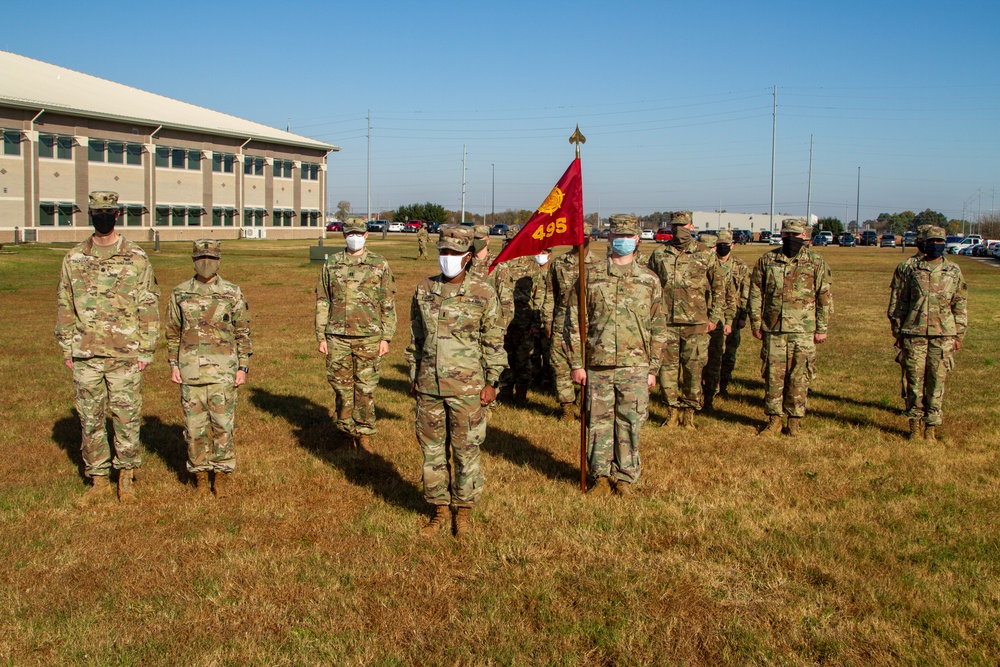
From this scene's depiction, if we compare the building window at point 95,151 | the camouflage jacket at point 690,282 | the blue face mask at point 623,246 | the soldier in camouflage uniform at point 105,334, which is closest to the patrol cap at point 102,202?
the soldier in camouflage uniform at point 105,334

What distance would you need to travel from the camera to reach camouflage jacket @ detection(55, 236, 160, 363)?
23.3ft

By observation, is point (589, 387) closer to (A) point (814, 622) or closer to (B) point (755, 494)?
(B) point (755, 494)

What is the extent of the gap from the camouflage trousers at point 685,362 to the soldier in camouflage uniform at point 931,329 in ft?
7.71

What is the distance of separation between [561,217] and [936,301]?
5.05 m

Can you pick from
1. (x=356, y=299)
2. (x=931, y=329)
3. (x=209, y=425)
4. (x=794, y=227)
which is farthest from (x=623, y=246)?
(x=931, y=329)

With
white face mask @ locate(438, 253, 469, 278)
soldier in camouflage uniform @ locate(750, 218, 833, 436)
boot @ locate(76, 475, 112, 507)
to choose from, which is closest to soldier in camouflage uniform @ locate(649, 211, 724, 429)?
soldier in camouflage uniform @ locate(750, 218, 833, 436)

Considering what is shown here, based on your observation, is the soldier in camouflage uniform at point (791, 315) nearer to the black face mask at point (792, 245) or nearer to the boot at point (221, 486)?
the black face mask at point (792, 245)

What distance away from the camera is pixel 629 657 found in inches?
187

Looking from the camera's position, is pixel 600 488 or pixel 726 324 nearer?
pixel 600 488

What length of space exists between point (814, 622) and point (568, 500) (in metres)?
2.57

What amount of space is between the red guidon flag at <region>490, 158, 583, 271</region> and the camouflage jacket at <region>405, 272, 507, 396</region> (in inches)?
39.4

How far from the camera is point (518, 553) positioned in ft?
20.3

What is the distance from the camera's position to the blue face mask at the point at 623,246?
7.48 meters

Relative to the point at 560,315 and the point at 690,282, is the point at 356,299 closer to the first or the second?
the point at 560,315
